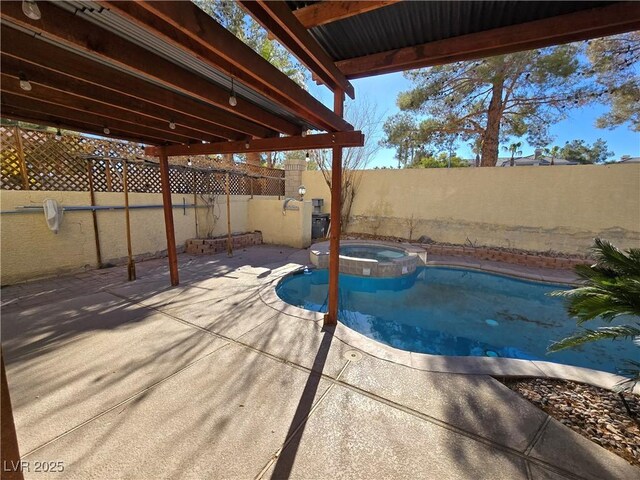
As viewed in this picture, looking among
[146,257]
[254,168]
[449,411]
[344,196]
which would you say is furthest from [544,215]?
[146,257]

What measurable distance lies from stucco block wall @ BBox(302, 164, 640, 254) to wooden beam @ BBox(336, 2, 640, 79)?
23.6 ft

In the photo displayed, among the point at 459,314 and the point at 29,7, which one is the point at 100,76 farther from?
the point at 459,314

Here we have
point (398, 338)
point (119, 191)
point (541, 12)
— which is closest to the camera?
point (541, 12)

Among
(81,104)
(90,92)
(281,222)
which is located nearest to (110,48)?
(90,92)

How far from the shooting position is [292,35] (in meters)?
1.90

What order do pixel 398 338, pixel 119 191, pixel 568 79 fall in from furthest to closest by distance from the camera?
pixel 568 79
pixel 119 191
pixel 398 338

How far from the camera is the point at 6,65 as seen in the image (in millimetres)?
2035

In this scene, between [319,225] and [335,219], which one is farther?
[319,225]

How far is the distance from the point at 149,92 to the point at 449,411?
4029mm

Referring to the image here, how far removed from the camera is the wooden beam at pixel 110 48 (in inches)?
59.3

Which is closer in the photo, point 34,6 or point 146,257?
point 34,6

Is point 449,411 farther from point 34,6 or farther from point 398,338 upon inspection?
point 34,6

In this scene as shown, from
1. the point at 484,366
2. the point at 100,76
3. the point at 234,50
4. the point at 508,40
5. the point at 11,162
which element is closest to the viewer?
the point at 234,50

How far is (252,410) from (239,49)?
2.76 metres
